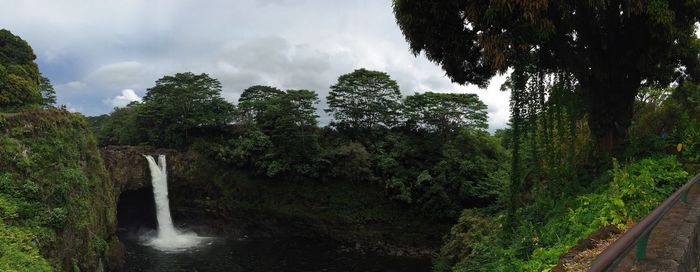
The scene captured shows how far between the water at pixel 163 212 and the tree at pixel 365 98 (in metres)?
13.5

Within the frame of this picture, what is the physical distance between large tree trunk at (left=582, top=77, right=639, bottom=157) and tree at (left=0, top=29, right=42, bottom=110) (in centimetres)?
2441

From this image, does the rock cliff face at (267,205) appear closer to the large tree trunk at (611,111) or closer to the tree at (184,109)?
the tree at (184,109)

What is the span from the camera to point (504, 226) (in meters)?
10.2

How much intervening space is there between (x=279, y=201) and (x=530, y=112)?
2394 centimetres

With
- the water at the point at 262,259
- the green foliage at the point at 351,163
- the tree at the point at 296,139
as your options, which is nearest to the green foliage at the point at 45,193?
the water at the point at 262,259

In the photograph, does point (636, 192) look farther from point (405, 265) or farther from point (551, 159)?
point (405, 265)

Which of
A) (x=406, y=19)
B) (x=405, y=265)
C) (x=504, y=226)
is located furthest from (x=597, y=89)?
(x=405, y=265)

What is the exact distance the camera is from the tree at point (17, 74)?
20125mm

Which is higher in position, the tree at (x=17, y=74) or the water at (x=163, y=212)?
the tree at (x=17, y=74)

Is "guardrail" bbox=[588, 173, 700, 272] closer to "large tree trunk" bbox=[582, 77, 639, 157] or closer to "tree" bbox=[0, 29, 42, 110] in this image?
"large tree trunk" bbox=[582, 77, 639, 157]

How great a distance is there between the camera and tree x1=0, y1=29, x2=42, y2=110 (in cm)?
2012

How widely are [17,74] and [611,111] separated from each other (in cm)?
2738

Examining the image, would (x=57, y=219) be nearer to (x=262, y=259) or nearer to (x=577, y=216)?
(x=262, y=259)

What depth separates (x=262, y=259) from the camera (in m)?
24.5
